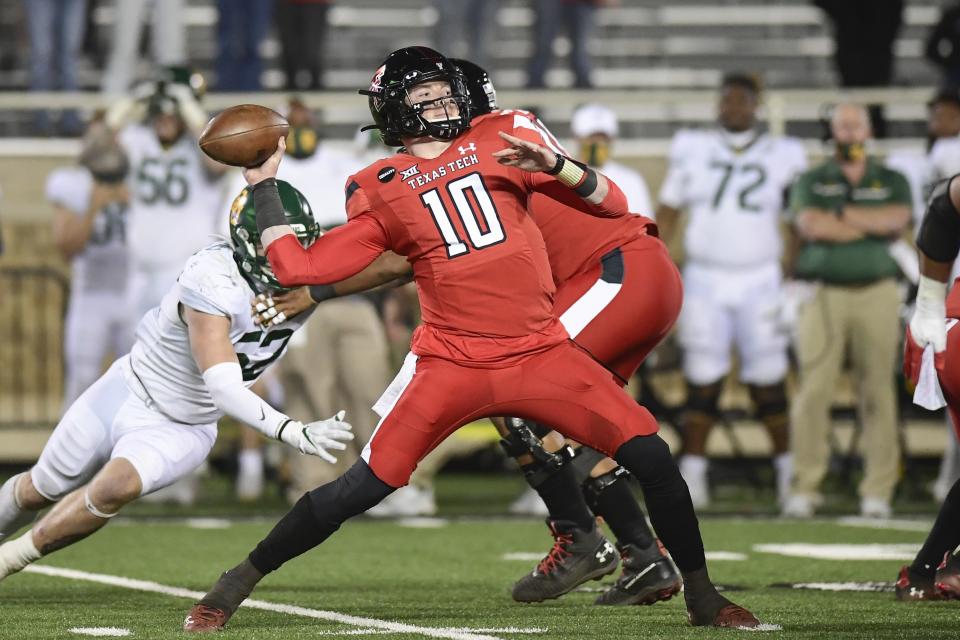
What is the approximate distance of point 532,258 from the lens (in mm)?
4848

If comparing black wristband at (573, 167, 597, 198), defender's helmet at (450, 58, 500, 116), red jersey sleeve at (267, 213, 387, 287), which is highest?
defender's helmet at (450, 58, 500, 116)

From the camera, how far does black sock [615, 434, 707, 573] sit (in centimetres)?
473

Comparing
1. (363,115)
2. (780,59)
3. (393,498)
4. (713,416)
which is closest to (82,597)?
(393,498)

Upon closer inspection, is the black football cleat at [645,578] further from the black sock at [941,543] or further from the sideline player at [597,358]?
the black sock at [941,543]

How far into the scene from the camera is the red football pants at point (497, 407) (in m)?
4.72

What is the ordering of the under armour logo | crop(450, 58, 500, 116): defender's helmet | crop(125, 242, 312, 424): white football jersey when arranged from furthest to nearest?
the under armour logo
crop(125, 242, 312, 424): white football jersey
crop(450, 58, 500, 116): defender's helmet

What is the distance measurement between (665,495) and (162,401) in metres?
1.65

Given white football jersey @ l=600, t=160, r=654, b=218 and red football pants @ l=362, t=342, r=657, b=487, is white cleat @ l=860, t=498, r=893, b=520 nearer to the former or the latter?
white football jersey @ l=600, t=160, r=654, b=218

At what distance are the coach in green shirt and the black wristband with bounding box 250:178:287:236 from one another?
179 inches

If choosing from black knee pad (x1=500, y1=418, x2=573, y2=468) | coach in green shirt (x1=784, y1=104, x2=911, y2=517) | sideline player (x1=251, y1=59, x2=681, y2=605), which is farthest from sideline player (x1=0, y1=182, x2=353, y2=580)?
coach in green shirt (x1=784, y1=104, x2=911, y2=517)

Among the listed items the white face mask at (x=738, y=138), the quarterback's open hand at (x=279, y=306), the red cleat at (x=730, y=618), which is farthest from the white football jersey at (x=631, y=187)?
the red cleat at (x=730, y=618)

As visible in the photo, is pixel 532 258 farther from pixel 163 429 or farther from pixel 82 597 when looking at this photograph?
pixel 82 597

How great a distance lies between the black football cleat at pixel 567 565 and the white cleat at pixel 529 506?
3.12 meters

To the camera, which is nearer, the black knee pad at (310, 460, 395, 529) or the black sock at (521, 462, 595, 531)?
the black knee pad at (310, 460, 395, 529)
